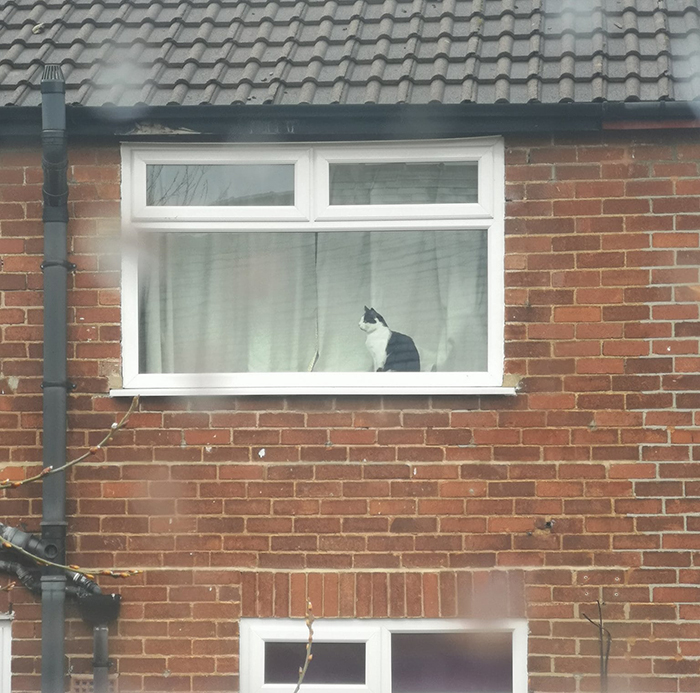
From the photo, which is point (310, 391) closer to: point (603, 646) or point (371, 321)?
point (371, 321)

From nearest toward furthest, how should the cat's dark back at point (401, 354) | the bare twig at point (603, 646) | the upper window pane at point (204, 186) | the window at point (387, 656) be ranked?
the bare twig at point (603, 646) < the window at point (387, 656) < the cat's dark back at point (401, 354) < the upper window pane at point (204, 186)

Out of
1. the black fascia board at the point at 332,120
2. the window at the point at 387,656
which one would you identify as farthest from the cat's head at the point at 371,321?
the window at the point at 387,656

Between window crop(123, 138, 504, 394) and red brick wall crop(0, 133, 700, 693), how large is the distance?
7.9 inches

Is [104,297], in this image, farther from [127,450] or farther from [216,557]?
[216,557]

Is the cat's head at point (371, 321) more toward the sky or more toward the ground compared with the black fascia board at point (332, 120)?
more toward the ground

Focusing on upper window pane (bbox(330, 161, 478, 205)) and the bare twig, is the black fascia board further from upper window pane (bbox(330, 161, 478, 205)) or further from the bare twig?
the bare twig

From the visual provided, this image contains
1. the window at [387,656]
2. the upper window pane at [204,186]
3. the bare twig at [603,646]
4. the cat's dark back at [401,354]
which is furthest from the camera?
the upper window pane at [204,186]

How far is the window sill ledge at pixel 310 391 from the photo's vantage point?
17.9 ft

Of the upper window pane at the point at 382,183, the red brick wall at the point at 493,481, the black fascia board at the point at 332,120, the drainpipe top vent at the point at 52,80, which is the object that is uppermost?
the drainpipe top vent at the point at 52,80

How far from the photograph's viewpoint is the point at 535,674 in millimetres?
5387

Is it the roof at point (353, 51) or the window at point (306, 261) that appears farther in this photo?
the window at point (306, 261)

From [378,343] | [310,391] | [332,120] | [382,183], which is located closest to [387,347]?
[378,343]

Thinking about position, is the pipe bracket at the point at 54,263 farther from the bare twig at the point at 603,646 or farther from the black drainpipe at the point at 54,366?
the bare twig at the point at 603,646

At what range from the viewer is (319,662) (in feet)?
18.1
